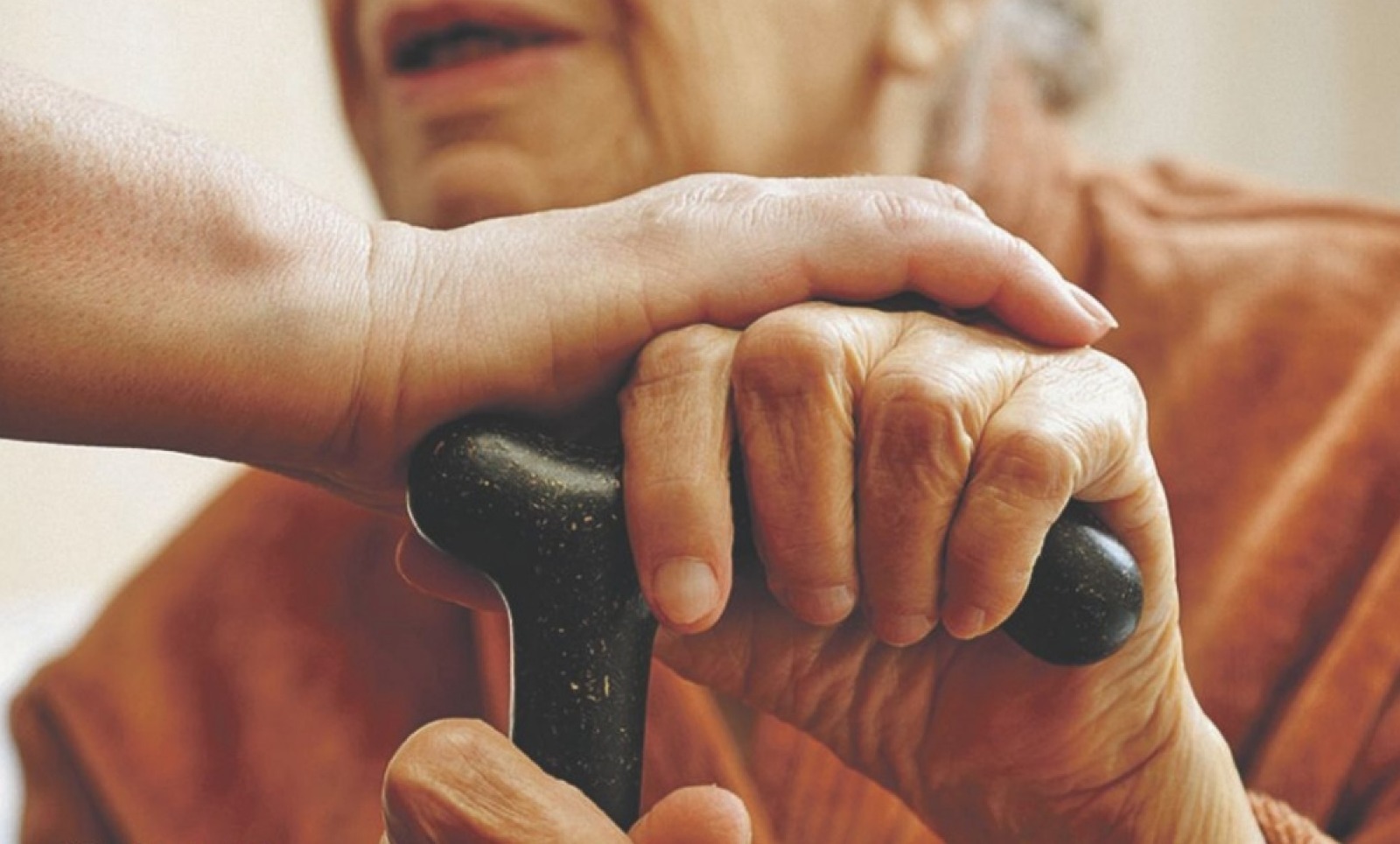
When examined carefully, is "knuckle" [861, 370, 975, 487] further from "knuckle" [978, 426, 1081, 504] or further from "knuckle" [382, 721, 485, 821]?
"knuckle" [382, 721, 485, 821]

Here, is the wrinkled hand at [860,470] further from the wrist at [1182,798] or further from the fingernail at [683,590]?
the wrist at [1182,798]

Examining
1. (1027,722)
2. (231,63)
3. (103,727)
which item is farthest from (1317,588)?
(231,63)

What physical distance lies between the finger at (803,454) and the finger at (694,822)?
56 millimetres

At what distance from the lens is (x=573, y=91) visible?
0.78m

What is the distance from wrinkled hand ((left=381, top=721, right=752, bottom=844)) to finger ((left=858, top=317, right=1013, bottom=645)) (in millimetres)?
70

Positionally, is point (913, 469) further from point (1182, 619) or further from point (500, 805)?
point (1182, 619)

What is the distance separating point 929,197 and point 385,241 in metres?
0.16

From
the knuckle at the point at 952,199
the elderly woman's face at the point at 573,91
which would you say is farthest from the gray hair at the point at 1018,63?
the knuckle at the point at 952,199

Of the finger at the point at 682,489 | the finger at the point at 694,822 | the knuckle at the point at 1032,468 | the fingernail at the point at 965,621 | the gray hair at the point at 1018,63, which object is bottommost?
the gray hair at the point at 1018,63

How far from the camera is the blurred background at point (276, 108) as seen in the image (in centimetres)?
105

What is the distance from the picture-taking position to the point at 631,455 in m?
0.40

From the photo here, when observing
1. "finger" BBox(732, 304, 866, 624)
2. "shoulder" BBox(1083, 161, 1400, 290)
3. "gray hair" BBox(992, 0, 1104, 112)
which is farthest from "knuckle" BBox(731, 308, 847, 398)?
"gray hair" BBox(992, 0, 1104, 112)

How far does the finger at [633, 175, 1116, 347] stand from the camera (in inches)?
17.4

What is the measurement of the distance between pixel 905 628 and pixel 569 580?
93 millimetres
